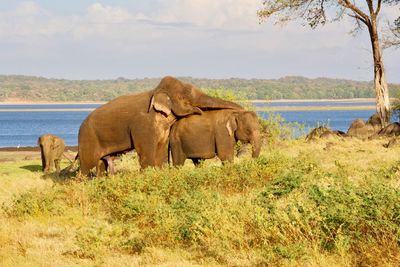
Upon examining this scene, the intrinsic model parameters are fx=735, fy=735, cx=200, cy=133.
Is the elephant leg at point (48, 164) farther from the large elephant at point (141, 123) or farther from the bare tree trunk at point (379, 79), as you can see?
the bare tree trunk at point (379, 79)

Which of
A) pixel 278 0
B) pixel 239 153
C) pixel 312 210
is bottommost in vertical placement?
pixel 239 153

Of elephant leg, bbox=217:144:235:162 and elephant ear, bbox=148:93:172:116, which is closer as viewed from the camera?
elephant ear, bbox=148:93:172:116

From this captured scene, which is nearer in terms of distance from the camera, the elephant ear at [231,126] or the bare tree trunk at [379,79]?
the elephant ear at [231,126]

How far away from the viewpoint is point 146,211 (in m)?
13.3

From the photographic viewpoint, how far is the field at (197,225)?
990cm

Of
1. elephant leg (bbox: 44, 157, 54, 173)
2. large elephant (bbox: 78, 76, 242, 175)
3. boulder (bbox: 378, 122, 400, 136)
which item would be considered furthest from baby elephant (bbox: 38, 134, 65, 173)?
boulder (bbox: 378, 122, 400, 136)

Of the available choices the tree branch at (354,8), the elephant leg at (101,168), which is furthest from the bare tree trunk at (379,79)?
the elephant leg at (101,168)

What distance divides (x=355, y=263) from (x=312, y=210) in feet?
4.19

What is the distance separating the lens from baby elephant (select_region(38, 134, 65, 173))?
29558 mm

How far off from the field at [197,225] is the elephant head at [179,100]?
2.40 metres

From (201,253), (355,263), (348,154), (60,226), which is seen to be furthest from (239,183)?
(348,154)

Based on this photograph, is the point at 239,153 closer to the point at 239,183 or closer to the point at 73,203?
the point at 239,183

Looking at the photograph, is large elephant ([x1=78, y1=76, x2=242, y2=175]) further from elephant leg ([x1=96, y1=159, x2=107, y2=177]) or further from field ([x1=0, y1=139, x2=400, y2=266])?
field ([x1=0, y1=139, x2=400, y2=266])

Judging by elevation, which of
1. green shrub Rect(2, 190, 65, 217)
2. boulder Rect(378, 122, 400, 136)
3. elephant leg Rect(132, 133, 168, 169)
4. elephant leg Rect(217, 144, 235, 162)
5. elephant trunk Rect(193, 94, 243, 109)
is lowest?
boulder Rect(378, 122, 400, 136)
